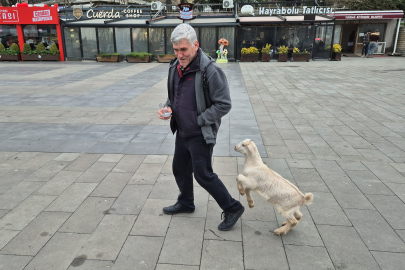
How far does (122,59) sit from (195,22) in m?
5.47

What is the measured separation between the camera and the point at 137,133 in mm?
6246

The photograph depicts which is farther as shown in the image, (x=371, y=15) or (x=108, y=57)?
(x=371, y=15)

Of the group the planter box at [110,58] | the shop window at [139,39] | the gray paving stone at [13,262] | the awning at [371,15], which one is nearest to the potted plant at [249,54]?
the shop window at [139,39]

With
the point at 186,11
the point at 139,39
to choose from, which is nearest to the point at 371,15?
the point at 186,11

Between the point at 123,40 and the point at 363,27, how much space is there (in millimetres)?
17873

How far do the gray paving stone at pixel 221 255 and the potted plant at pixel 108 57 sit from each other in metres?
19.0

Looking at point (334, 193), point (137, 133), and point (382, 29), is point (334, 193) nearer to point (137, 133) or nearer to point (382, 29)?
point (137, 133)

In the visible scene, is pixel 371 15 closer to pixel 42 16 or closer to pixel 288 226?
pixel 42 16

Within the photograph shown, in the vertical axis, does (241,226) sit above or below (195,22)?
below

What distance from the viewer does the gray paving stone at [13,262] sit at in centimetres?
261

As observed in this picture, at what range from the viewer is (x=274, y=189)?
2.91 metres

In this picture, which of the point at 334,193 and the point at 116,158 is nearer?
the point at 334,193

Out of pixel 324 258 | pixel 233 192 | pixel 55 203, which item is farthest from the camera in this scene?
pixel 233 192

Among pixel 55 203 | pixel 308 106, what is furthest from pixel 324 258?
pixel 308 106
